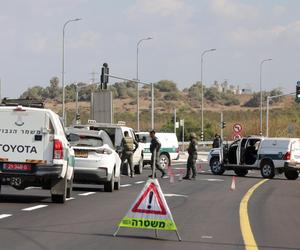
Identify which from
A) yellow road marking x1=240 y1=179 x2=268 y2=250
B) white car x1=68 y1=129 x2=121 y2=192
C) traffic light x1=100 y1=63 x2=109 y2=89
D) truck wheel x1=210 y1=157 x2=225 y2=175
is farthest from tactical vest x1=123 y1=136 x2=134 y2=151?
traffic light x1=100 y1=63 x2=109 y2=89

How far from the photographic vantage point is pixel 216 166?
37094 mm

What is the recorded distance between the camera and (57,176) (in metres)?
17.1

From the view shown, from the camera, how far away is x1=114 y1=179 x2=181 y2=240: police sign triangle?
38.0 ft

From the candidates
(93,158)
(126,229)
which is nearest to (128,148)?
(93,158)

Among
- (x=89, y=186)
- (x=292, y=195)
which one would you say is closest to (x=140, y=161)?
(x=89, y=186)

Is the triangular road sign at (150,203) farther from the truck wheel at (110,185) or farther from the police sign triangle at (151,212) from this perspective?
the truck wheel at (110,185)

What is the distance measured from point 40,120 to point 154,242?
631 centimetres

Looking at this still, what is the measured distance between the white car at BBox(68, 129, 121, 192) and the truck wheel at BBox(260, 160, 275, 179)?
1440 centimetres

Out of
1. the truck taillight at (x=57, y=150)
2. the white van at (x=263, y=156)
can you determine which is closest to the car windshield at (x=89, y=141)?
the truck taillight at (x=57, y=150)

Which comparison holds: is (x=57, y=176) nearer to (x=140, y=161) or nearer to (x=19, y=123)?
(x=19, y=123)

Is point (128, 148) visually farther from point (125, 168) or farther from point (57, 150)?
point (57, 150)

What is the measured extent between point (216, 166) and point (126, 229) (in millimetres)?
24283

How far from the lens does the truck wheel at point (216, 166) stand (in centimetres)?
3688

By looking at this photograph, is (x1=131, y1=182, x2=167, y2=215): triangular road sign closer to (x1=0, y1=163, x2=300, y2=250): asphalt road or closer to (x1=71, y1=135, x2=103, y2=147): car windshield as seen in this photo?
(x1=0, y1=163, x2=300, y2=250): asphalt road
